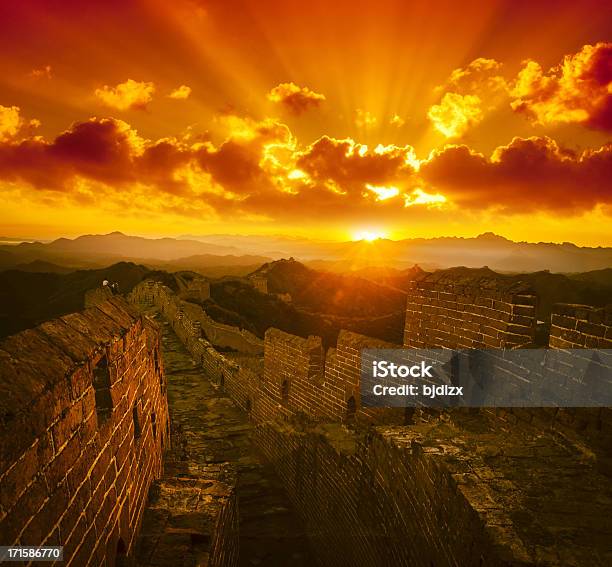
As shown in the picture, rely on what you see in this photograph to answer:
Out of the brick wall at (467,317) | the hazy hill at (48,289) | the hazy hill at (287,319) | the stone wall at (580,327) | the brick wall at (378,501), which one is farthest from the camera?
the hazy hill at (48,289)

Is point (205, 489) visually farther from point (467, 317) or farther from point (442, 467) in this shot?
point (467, 317)

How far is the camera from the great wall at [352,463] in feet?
6.00

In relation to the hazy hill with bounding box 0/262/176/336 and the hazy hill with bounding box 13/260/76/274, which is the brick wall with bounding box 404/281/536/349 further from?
the hazy hill with bounding box 13/260/76/274

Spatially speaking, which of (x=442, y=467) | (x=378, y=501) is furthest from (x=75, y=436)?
(x=378, y=501)

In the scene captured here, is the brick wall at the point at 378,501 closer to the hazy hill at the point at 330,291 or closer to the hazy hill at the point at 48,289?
the hazy hill at the point at 330,291

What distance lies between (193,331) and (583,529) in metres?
12.5

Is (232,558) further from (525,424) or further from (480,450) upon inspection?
(525,424)

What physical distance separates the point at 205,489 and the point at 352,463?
1893 mm

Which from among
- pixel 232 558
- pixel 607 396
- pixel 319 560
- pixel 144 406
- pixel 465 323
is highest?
pixel 465 323

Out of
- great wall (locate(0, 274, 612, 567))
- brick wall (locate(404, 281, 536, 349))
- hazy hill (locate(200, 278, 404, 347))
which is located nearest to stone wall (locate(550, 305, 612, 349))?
great wall (locate(0, 274, 612, 567))

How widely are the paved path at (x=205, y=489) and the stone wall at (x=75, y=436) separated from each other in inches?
10.8

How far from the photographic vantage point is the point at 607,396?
3199 millimetres

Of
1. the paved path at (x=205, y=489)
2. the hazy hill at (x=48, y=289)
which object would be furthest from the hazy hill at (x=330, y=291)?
the paved path at (x=205, y=489)

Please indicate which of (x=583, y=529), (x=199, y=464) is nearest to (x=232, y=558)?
(x=199, y=464)
